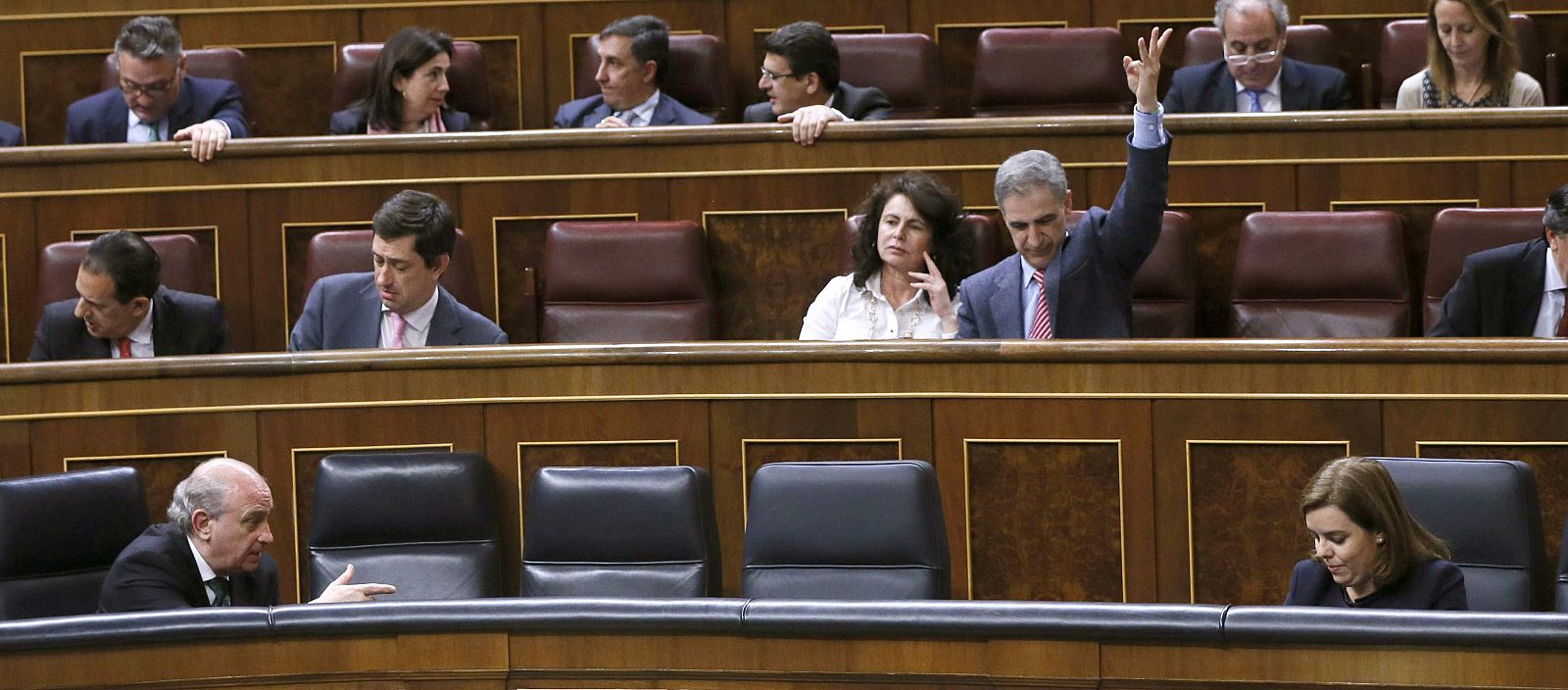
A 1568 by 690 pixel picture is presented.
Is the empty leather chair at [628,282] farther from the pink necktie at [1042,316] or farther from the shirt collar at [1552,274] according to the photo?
the shirt collar at [1552,274]

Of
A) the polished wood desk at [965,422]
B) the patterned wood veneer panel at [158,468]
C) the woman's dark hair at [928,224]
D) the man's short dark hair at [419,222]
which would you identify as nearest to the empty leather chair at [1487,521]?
the polished wood desk at [965,422]

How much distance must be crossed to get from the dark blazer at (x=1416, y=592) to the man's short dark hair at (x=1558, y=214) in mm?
570

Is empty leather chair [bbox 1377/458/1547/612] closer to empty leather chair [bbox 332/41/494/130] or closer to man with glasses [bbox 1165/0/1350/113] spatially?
man with glasses [bbox 1165/0/1350/113]

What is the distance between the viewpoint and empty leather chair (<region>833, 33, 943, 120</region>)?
9.10 ft

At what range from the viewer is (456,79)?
2830mm

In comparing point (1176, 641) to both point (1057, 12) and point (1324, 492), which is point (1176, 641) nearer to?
point (1324, 492)

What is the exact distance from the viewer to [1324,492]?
1.55 meters

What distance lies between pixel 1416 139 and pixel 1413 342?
610 mm

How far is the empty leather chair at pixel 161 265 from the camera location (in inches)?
92.8

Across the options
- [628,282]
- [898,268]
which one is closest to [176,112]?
[628,282]

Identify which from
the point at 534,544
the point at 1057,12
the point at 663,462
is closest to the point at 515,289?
the point at 663,462

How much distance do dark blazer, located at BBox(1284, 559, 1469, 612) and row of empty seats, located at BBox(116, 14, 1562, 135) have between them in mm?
1308

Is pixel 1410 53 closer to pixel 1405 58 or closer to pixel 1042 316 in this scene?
pixel 1405 58

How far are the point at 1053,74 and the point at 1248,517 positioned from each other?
1077 mm
